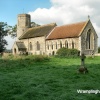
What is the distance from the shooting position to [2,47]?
243 ft

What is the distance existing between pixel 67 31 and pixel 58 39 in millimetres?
2706

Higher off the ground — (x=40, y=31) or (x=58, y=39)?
(x=40, y=31)

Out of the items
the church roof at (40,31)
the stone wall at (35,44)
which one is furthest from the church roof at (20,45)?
the church roof at (40,31)

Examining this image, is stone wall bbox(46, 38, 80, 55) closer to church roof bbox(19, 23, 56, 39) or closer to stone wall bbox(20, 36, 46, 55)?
stone wall bbox(20, 36, 46, 55)

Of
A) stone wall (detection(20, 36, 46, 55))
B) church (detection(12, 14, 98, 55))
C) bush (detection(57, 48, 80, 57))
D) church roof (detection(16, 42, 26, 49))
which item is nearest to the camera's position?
bush (detection(57, 48, 80, 57))

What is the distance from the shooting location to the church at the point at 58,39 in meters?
48.7

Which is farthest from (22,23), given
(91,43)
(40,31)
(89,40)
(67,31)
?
(91,43)

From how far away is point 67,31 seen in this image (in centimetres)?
5119

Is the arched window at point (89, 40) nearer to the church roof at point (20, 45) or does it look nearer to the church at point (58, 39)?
the church at point (58, 39)

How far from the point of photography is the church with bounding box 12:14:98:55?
48688 millimetres

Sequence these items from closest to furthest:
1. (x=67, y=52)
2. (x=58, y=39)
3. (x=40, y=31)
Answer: (x=67, y=52), (x=58, y=39), (x=40, y=31)

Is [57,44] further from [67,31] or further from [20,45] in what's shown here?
[20,45]

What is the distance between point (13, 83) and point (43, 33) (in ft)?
Result: 146

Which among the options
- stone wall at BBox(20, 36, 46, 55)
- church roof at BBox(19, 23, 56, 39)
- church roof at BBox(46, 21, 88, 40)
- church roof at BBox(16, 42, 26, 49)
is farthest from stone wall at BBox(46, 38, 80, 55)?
church roof at BBox(16, 42, 26, 49)
